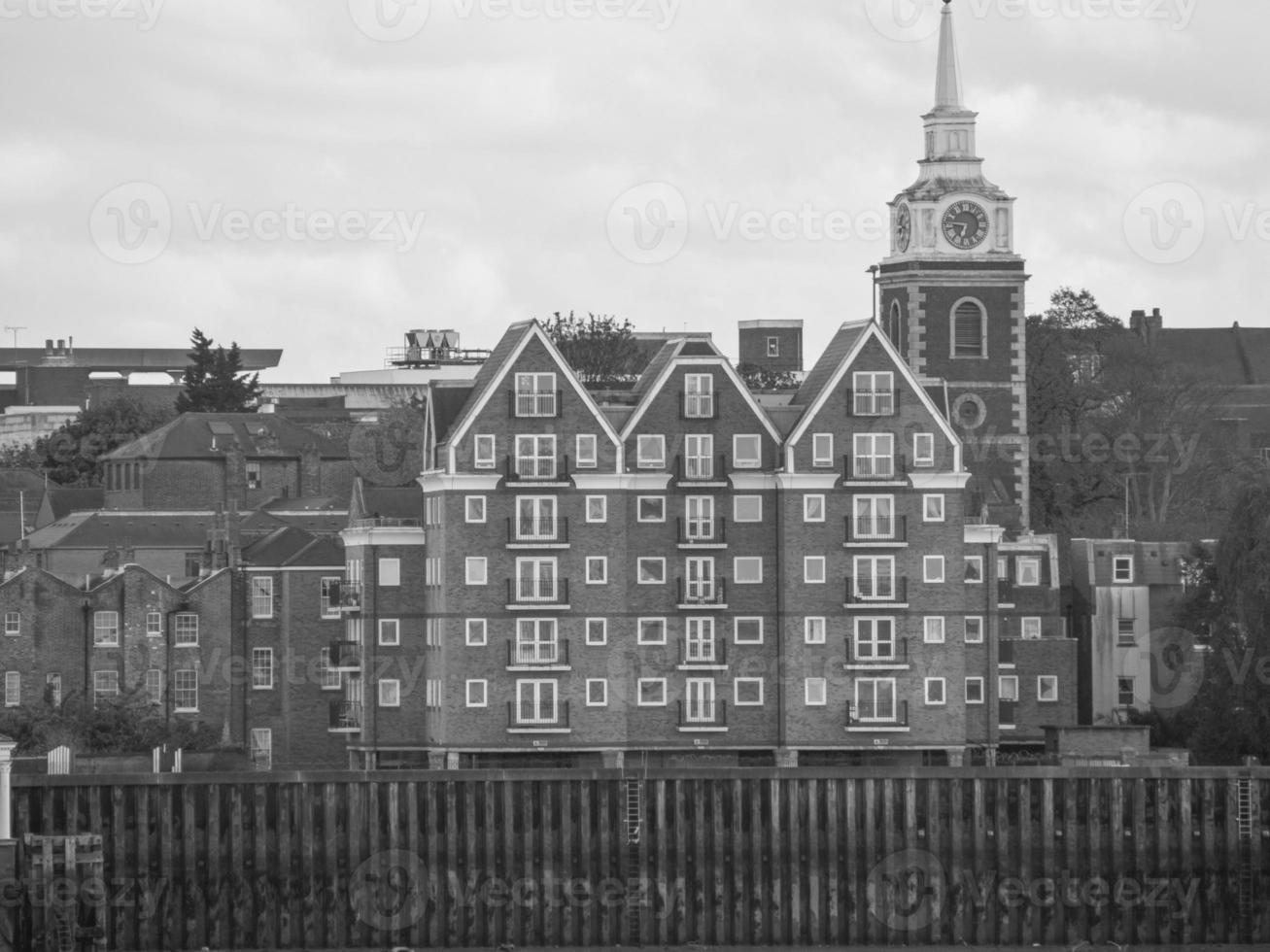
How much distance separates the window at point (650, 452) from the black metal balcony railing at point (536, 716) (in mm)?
8222

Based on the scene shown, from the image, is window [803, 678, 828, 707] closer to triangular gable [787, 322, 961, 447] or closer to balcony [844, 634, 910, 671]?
balcony [844, 634, 910, 671]

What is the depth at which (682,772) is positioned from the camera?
8512 centimetres

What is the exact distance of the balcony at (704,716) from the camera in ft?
340

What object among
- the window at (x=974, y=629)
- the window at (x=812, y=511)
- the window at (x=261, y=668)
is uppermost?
the window at (x=812, y=511)

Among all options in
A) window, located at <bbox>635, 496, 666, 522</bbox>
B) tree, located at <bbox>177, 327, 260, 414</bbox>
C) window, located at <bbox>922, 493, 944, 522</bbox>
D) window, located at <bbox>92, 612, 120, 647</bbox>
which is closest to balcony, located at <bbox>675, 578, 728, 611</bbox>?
window, located at <bbox>635, 496, 666, 522</bbox>

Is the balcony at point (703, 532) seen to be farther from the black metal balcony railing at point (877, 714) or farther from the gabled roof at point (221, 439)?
the gabled roof at point (221, 439)

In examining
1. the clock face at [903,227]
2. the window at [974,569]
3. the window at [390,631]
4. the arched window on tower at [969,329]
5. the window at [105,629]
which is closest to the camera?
the window at [390,631]

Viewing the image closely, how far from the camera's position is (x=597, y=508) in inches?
4104

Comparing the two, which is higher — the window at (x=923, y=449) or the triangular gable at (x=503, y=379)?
the triangular gable at (x=503, y=379)

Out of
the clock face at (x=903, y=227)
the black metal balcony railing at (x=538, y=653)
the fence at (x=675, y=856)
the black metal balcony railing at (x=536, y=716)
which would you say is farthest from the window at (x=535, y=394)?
the clock face at (x=903, y=227)

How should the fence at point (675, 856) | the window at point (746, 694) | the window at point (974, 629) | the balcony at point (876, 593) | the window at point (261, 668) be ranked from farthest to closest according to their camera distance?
the window at point (261, 668)
the window at point (974, 629)
the balcony at point (876, 593)
the window at point (746, 694)
the fence at point (675, 856)

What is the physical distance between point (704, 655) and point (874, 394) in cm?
992

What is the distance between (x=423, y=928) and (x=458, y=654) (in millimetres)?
21827

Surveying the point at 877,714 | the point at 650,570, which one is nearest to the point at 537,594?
the point at 650,570
